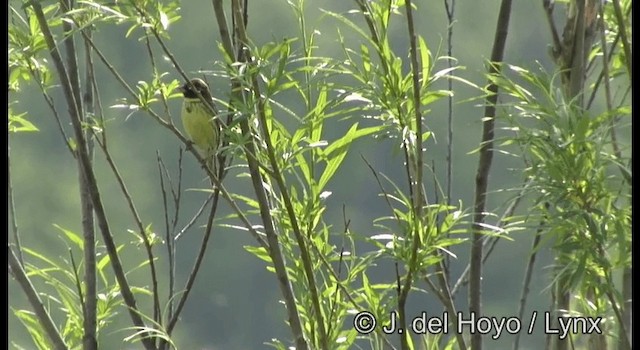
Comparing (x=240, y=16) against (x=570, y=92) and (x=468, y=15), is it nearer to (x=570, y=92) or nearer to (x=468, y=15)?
(x=570, y=92)

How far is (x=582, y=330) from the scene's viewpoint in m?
2.13

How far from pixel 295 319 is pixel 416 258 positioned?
0.23m

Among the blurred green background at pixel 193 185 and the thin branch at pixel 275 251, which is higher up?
the thin branch at pixel 275 251

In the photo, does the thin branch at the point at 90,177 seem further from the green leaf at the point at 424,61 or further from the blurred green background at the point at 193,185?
the blurred green background at the point at 193,185

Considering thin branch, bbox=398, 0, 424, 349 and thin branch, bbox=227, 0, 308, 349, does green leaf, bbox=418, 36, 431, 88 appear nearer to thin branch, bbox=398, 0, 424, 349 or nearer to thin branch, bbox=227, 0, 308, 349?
thin branch, bbox=398, 0, 424, 349

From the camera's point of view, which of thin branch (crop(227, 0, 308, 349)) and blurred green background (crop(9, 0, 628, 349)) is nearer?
thin branch (crop(227, 0, 308, 349))

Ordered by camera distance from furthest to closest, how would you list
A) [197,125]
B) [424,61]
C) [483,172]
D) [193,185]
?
[193,185] < [197,125] < [483,172] < [424,61]

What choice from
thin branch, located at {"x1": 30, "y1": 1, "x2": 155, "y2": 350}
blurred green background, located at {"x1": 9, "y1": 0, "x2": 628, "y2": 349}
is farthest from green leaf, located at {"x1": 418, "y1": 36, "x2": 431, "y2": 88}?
blurred green background, located at {"x1": 9, "y1": 0, "x2": 628, "y2": 349}

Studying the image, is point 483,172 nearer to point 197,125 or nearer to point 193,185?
point 197,125

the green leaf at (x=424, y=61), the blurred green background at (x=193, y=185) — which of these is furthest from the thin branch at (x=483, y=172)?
the blurred green background at (x=193, y=185)

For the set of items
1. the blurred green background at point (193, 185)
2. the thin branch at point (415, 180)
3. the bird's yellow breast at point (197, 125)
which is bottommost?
the blurred green background at point (193, 185)

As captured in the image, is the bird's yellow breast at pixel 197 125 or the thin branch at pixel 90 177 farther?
the bird's yellow breast at pixel 197 125

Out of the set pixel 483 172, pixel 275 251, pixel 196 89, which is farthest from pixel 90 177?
pixel 483 172
